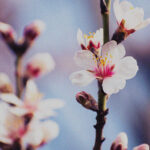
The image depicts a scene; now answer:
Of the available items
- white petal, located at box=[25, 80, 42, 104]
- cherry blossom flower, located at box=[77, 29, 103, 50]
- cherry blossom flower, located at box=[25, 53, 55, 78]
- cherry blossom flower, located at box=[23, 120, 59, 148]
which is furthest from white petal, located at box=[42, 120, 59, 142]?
cherry blossom flower, located at box=[77, 29, 103, 50]

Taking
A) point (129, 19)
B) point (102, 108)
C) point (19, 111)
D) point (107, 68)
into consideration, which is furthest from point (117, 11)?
point (19, 111)

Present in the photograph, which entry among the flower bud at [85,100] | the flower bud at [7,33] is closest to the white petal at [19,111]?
the flower bud at [85,100]

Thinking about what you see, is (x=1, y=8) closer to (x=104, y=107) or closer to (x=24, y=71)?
(x=24, y=71)

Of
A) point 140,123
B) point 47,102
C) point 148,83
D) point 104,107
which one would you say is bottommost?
point 140,123

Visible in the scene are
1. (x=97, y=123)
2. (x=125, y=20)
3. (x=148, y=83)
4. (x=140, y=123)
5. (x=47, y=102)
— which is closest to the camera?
(x=97, y=123)

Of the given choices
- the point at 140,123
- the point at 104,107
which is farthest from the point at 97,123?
the point at 140,123

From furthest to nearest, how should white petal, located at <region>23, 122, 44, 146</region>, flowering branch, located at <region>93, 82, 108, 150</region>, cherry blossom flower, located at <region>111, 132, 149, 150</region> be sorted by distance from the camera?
white petal, located at <region>23, 122, 44, 146</region>
cherry blossom flower, located at <region>111, 132, 149, 150</region>
flowering branch, located at <region>93, 82, 108, 150</region>

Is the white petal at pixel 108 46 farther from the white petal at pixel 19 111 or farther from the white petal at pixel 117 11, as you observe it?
the white petal at pixel 19 111

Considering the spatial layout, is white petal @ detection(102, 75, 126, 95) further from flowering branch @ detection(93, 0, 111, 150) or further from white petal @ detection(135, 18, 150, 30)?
white petal @ detection(135, 18, 150, 30)
